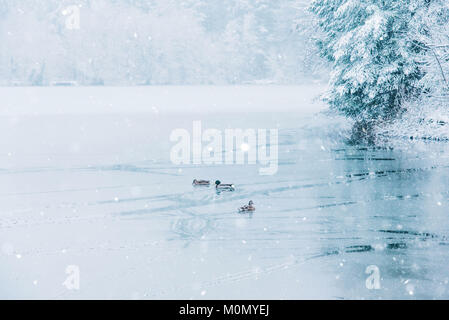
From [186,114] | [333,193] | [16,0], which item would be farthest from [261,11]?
[333,193]

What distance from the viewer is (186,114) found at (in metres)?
45.2

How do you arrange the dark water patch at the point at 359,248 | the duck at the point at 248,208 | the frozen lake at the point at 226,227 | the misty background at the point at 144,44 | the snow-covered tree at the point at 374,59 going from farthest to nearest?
the misty background at the point at 144,44
the snow-covered tree at the point at 374,59
the duck at the point at 248,208
the dark water patch at the point at 359,248
the frozen lake at the point at 226,227

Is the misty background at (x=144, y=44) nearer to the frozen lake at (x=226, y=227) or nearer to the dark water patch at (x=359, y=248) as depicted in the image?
the frozen lake at (x=226, y=227)

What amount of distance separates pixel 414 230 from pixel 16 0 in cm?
11786

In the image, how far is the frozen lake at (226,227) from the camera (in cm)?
911

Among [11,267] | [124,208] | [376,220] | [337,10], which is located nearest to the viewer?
[11,267]

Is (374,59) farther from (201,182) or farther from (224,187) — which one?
(224,187)

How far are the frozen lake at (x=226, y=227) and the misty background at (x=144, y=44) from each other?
9513 cm

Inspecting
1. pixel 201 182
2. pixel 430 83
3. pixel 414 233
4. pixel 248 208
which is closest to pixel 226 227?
pixel 248 208

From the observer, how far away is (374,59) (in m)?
27.5

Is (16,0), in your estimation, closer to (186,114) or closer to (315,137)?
(186,114)

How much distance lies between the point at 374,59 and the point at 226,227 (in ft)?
56.0

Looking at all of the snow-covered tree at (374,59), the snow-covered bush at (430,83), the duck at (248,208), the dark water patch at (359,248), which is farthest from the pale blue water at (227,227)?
the snow-covered tree at (374,59)

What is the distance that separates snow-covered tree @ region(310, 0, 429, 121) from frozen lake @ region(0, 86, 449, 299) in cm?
487
